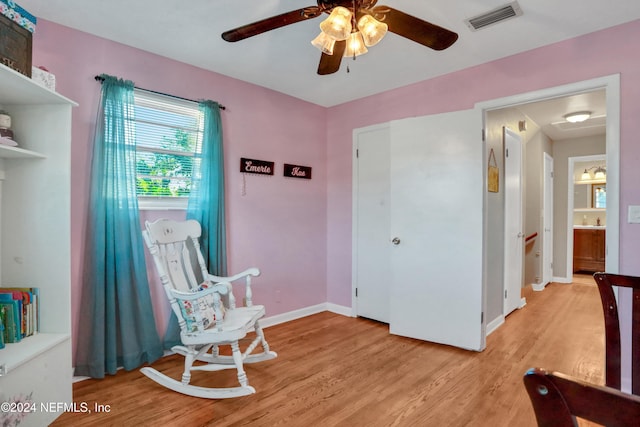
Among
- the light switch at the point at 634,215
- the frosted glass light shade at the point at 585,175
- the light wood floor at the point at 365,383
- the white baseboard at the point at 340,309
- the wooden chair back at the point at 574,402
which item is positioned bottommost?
the light wood floor at the point at 365,383

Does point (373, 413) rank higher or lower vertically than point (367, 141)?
lower

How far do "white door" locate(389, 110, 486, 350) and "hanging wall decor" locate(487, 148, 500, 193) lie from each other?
0.52m

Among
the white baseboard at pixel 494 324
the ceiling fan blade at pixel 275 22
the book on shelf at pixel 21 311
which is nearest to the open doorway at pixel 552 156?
the white baseboard at pixel 494 324

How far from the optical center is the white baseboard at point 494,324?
326cm

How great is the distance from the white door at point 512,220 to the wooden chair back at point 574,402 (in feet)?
11.7

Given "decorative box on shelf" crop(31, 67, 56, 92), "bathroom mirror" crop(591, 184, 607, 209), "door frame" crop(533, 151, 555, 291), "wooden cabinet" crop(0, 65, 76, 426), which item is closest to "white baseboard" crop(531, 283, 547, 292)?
"door frame" crop(533, 151, 555, 291)

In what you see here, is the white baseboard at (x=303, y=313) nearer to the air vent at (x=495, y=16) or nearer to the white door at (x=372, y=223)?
the white door at (x=372, y=223)

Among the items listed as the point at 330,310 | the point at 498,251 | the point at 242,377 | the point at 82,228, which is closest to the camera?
the point at 242,377

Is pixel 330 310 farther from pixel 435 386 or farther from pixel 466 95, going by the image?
pixel 466 95

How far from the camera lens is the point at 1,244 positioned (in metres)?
1.88

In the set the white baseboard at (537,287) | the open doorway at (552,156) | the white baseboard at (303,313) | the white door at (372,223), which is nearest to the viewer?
the open doorway at (552,156)

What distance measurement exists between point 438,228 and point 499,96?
46.8 inches

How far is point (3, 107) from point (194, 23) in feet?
3.96

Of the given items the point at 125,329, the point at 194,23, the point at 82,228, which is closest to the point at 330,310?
the point at 125,329
